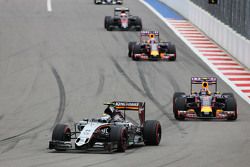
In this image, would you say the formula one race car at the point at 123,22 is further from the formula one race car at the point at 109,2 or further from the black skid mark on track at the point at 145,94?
the formula one race car at the point at 109,2

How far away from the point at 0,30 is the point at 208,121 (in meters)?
21.9

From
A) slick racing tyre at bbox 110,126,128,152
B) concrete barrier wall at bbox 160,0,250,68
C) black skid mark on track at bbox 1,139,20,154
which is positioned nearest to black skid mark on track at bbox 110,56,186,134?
slick racing tyre at bbox 110,126,128,152

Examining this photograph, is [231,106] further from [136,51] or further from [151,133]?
[136,51]

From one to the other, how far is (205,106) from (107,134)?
6.74 metres

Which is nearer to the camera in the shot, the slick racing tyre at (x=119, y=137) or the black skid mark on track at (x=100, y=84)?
the slick racing tyre at (x=119, y=137)

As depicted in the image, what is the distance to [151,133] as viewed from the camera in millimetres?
21625

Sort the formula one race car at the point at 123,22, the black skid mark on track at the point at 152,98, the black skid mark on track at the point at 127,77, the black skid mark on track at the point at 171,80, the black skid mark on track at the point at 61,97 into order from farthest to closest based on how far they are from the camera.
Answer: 1. the formula one race car at the point at 123,22
2. the black skid mark on track at the point at 171,80
3. the black skid mark on track at the point at 127,77
4. the black skid mark on track at the point at 61,97
5. the black skid mark on track at the point at 152,98

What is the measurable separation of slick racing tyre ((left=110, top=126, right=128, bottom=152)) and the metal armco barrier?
18.9 meters

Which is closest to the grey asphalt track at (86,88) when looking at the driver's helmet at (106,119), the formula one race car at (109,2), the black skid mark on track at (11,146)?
the black skid mark on track at (11,146)

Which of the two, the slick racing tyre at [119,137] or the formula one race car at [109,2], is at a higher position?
the formula one race car at [109,2]

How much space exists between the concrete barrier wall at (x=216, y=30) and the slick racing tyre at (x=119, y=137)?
60.1 feet

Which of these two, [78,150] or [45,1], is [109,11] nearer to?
[45,1]

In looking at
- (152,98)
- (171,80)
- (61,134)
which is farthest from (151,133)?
(171,80)

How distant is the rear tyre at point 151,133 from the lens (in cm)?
2163
